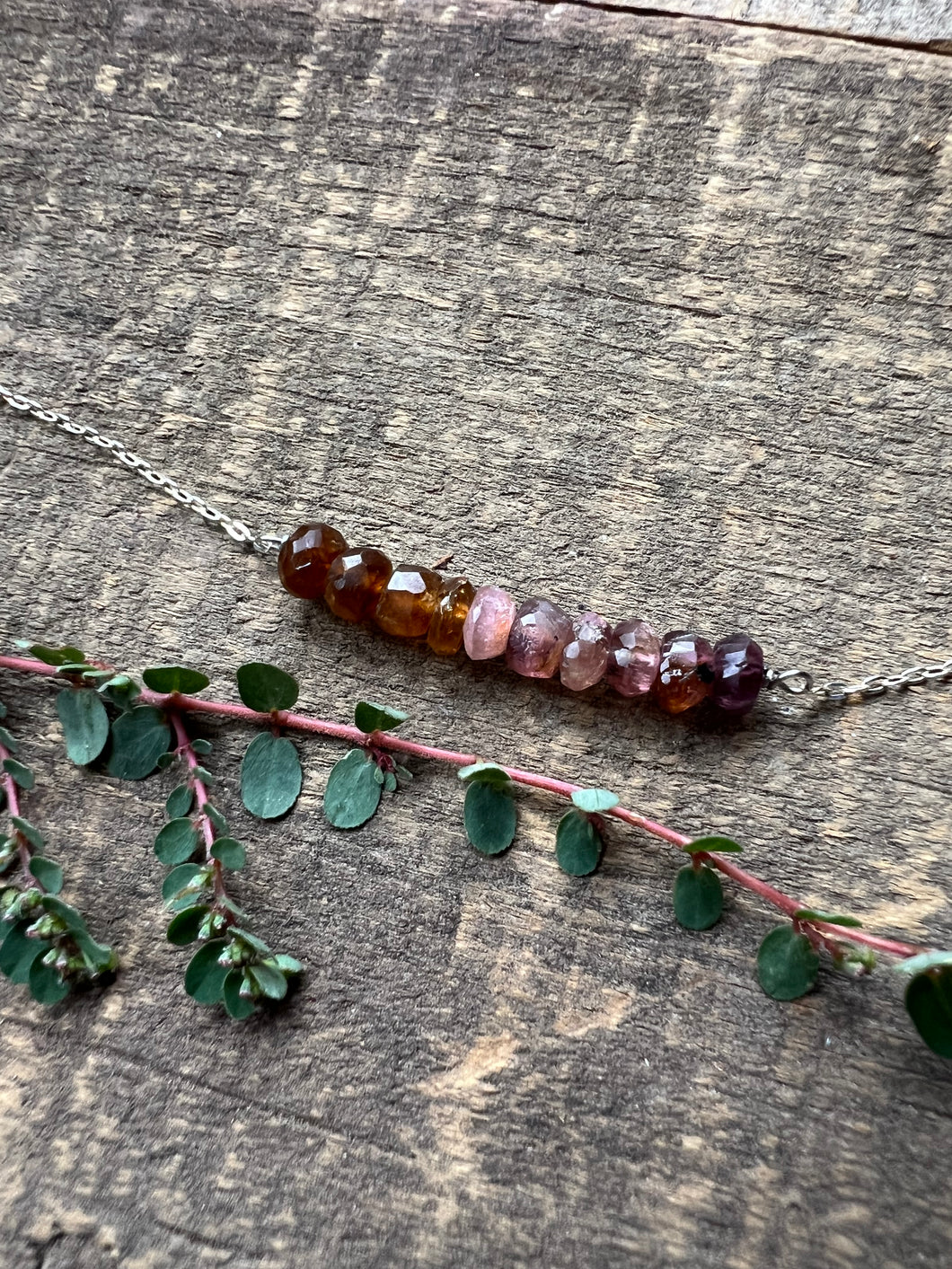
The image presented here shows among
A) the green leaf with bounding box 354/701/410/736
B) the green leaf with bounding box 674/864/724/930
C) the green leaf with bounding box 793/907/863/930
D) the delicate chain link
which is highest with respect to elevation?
the delicate chain link

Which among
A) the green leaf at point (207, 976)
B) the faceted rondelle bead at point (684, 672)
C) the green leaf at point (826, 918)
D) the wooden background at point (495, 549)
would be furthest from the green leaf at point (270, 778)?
the green leaf at point (826, 918)

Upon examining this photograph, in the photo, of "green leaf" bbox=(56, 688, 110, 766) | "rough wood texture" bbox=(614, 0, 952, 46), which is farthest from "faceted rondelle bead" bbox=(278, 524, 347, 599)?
"rough wood texture" bbox=(614, 0, 952, 46)

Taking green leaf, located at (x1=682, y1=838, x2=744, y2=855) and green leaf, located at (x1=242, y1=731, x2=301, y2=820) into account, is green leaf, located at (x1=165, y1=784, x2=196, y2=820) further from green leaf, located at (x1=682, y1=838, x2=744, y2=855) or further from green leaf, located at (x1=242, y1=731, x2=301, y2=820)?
green leaf, located at (x1=682, y1=838, x2=744, y2=855)

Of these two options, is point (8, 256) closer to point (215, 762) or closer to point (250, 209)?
point (250, 209)

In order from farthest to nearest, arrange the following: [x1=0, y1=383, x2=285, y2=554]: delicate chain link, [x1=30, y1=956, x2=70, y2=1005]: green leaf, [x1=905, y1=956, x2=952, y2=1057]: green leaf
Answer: [x1=0, y1=383, x2=285, y2=554]: delicate chain link → [x1=30, y1=956, x2=70, y2=1005]: green leaf → [x1=905, y1=956, x2=952, y2=1057]: green leaf

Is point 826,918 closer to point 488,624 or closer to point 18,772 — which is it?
point 488,624

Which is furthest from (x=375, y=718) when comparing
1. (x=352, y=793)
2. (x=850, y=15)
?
(x=850, y=15)
